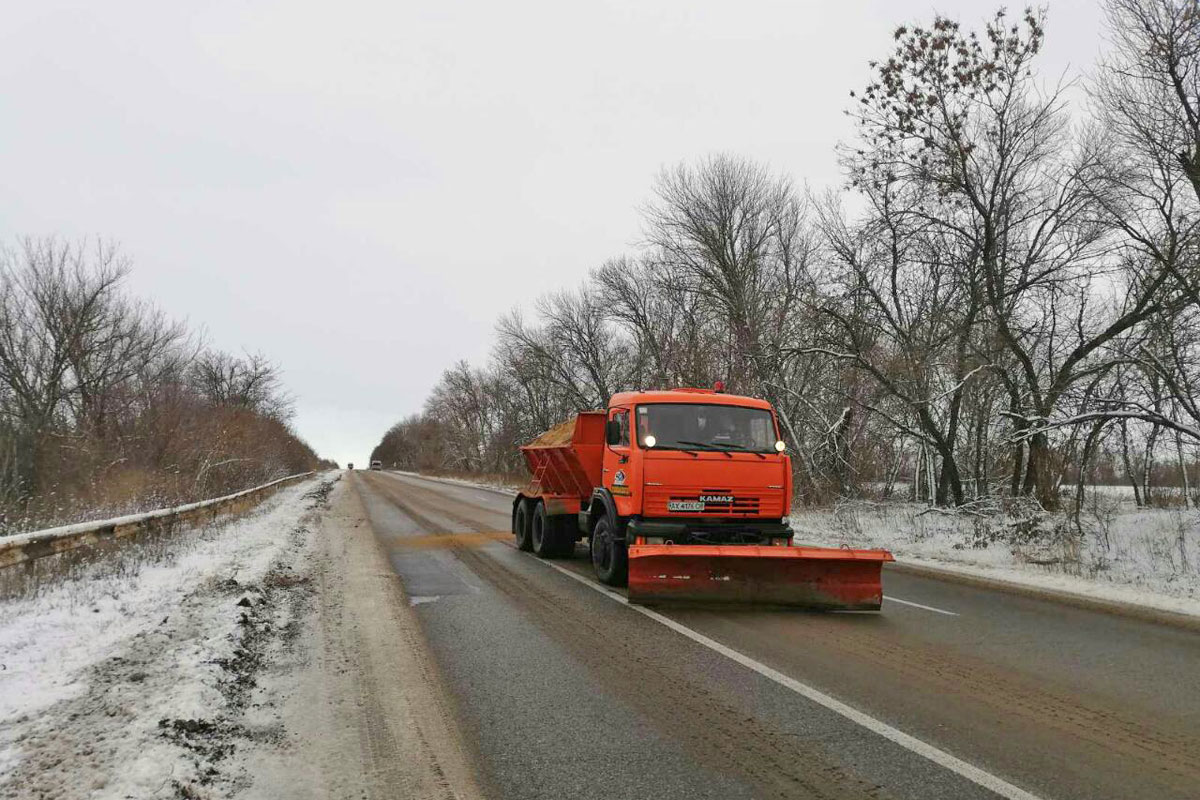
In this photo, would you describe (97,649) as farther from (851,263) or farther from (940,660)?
(851,263)

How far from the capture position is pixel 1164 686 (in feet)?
18.2

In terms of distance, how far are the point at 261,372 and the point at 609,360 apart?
2874 cm

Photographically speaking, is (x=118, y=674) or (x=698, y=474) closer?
(x=118, y=674)

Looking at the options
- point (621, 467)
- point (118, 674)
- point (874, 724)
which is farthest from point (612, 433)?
point (118, 674)

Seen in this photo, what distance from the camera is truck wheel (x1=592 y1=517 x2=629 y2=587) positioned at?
9672 mm

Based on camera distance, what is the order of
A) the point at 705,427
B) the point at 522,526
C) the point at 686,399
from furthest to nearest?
the point at 522,526
the point at 686,399
the point at 705,427

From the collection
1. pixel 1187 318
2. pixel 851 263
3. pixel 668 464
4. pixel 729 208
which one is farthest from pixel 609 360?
pixel 668 464

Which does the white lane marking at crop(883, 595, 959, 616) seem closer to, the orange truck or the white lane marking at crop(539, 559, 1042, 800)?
the orange truck

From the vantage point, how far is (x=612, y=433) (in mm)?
10344

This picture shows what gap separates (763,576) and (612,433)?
3003 millimetres

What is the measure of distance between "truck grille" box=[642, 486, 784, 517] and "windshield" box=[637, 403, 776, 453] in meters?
0.58

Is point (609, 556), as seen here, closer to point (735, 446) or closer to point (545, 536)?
point (735, 446)

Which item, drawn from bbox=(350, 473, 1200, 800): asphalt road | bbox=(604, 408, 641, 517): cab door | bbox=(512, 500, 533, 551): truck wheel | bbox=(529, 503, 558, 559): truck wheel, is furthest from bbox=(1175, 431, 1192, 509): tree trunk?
bbox=(512, 500, 533, 551): truck wheel

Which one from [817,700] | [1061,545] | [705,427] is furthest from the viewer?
[1061,545]
